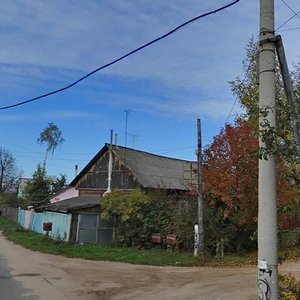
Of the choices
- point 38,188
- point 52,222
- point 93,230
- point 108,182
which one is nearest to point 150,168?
point 108,182

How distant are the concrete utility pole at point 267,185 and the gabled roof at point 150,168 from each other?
25115 millimetres

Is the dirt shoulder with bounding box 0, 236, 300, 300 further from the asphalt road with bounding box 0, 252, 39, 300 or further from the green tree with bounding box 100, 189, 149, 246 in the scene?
the green tree with bounding box 100, 189, 149, 246

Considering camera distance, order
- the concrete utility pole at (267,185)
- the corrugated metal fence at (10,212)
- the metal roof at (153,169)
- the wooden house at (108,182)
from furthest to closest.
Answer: the corrugated metal fence at (10,212)
the metal roof at (153,169)
the wooden house at (108,182)
the concrete utility pole at (267,185)

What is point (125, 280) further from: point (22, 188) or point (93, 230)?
point (22, 188)

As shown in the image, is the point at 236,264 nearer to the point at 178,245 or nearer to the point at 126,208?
the point at 178,245

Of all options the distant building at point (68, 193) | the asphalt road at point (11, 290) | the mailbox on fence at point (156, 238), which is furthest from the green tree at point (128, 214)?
the distant building at point (68, 193)

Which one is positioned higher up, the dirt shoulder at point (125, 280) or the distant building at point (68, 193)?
the distant building at point (68, 193)

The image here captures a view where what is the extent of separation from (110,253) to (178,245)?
3683mm

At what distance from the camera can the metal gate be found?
26.5 m

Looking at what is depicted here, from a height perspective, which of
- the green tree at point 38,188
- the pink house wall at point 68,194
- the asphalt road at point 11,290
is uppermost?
the green tree at point 38,188

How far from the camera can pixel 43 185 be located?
57406 millimetres

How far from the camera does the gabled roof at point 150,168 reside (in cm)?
3253

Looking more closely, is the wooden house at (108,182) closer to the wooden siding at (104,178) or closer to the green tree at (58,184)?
the wooden siding at (104,178)

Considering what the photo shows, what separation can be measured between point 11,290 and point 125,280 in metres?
3.85
